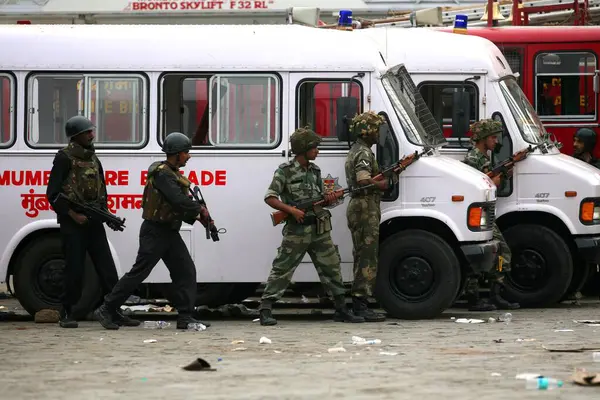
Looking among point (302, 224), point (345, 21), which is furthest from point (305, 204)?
point (345, 21)

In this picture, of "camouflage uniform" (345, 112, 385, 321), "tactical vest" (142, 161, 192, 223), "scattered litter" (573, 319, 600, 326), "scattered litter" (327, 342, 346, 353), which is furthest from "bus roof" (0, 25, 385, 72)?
"scattered litter" (327, 342, 346, 353)

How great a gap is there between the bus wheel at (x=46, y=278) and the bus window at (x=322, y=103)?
237cm

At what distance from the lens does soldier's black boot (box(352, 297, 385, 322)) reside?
14.3m

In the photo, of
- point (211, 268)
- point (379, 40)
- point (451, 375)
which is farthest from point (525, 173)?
point (451, 375)

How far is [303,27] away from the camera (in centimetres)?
1497

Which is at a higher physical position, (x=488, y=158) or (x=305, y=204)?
(x=488, y=158)

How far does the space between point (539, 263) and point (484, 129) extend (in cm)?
153

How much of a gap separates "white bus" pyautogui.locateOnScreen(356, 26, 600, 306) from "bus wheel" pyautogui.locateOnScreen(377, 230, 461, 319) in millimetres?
1496

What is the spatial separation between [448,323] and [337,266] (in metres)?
1.14

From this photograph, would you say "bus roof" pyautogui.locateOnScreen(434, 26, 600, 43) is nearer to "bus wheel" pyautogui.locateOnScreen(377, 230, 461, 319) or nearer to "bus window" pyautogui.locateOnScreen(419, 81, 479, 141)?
"bus window" pyautogui.locateOnScreen(419, 81, 479, 141)

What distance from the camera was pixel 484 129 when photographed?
15180mm

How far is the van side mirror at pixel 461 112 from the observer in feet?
49.5

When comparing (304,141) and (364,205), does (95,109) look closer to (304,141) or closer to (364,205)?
(304,141)

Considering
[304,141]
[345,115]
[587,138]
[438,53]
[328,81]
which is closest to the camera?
[304,141]
